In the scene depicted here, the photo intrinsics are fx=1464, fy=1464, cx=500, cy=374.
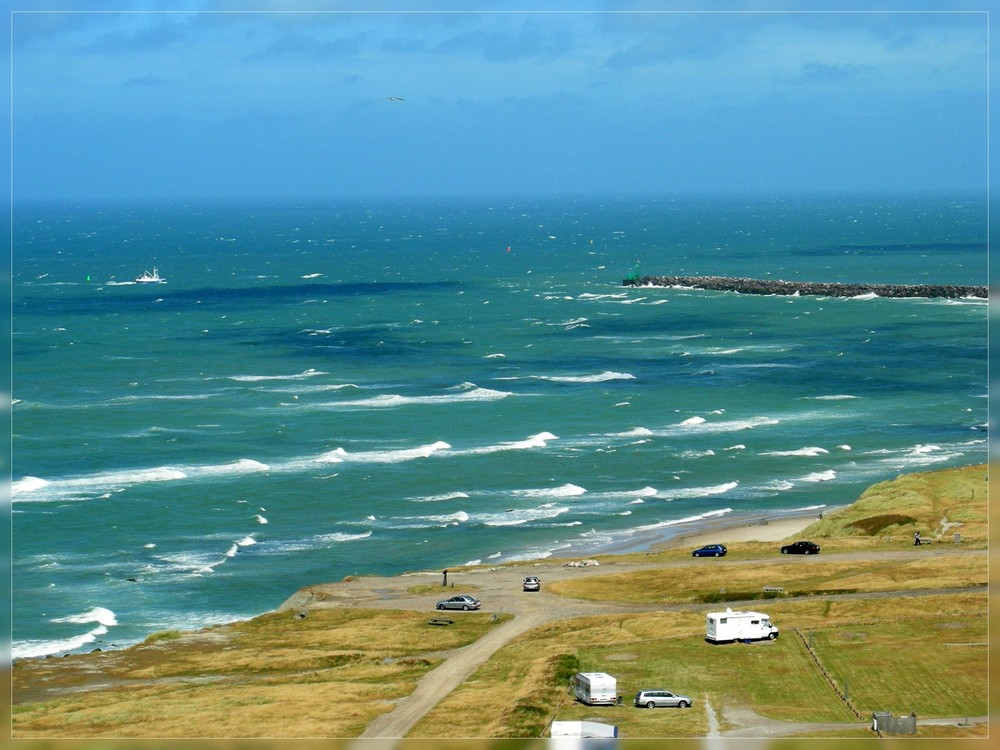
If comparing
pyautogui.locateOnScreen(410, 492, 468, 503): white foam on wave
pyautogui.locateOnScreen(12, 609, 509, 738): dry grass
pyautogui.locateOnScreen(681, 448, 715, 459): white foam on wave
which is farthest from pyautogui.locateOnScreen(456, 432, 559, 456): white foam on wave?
pyautogui.locateOnScreen(12, 609, 509, 738): dry grass

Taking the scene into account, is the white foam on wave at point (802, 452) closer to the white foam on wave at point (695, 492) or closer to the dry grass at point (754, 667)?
the white foam on wave at point (695, 492)

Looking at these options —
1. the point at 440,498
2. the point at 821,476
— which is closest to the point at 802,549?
the point at 821,476

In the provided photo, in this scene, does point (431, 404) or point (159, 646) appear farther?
point (431, 404)

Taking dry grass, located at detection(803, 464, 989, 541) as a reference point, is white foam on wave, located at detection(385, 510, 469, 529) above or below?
above

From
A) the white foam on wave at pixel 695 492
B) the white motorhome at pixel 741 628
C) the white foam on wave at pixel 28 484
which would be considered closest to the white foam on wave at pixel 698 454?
the white foam on wave at pixel 695 492

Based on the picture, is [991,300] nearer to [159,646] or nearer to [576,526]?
[159,646]

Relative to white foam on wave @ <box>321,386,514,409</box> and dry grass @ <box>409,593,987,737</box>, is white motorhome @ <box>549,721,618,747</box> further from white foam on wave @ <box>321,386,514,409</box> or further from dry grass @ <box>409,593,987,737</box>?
white foam on wave @ <box>321,386,514,409</box>

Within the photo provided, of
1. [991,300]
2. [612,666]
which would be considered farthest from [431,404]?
[991,300]
